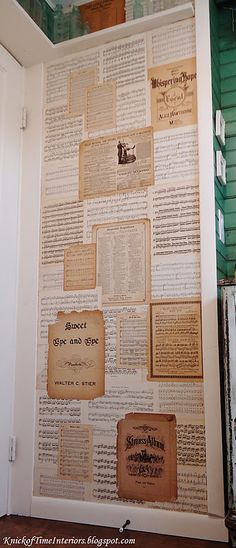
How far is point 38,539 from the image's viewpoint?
82.7 inches

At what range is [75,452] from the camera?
2.37 metres

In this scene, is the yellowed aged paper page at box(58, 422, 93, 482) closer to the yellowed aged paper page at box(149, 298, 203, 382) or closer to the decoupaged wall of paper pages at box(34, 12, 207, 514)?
the decoupaged wall of paper pages at box(34, 12, 207, 514)

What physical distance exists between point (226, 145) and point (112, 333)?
1.14 m

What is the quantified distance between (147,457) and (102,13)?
7.28 feet

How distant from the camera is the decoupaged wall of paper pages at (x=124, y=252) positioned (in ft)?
7.38

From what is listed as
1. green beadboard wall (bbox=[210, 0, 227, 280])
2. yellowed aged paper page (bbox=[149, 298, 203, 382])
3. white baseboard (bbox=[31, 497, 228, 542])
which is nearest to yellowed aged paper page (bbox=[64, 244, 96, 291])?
yellowed aged paper page (bbox=[149, 298, 203, 382])

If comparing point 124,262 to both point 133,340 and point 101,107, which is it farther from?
point 101,107

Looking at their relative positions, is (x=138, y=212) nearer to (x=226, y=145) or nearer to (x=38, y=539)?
(x=226, y=145)

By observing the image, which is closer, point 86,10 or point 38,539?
point 38,539

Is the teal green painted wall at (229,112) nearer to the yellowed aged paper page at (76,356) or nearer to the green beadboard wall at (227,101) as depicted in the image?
the green beadboard wall at (227,101)

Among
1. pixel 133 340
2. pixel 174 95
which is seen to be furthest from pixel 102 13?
pixel 133 340

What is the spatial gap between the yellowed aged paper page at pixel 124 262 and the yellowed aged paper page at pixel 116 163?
193 mm

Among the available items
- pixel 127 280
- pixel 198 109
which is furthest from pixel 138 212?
pixel 198 109

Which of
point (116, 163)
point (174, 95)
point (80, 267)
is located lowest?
point (80, 267)
